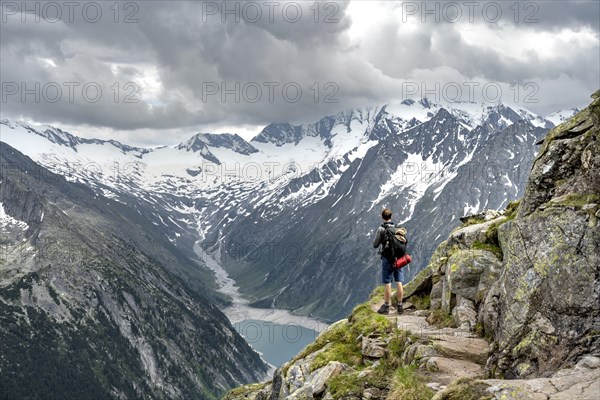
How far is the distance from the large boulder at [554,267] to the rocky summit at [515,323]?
35 millimetres

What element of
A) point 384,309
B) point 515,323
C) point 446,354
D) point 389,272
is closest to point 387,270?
point 389,272

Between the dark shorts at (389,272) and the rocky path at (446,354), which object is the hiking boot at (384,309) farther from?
the rocky path at (446,354)

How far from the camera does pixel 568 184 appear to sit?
60.3 ft

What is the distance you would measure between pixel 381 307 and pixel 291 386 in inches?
224

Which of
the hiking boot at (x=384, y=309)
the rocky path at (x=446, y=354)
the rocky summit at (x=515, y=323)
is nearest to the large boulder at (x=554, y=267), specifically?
the rocky summit at (x=515, y=323)

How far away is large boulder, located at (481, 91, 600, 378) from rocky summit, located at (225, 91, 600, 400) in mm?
35

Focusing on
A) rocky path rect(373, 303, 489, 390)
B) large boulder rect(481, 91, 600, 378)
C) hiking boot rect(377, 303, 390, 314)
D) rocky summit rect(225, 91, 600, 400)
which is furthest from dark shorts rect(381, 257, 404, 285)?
large boulder rect(481, 91, 600, 378)

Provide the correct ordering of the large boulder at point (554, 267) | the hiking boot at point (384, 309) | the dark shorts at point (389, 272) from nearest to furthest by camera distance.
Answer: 1. the large boulder at point (554, 267)
2. the dark shorts at point (389, 272)
3. the hiking boot at point (384, 309)

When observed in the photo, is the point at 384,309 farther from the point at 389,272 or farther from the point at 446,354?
the point at 446,354

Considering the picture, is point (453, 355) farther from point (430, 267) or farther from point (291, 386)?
point (430, 267)

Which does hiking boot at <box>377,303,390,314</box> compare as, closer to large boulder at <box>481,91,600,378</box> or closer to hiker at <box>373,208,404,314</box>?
hiker at <box>373,208,404,314</box>

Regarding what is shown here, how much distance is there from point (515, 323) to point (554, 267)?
2.20 m

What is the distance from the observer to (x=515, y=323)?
17281 mm

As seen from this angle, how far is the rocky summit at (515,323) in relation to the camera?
1526cm
